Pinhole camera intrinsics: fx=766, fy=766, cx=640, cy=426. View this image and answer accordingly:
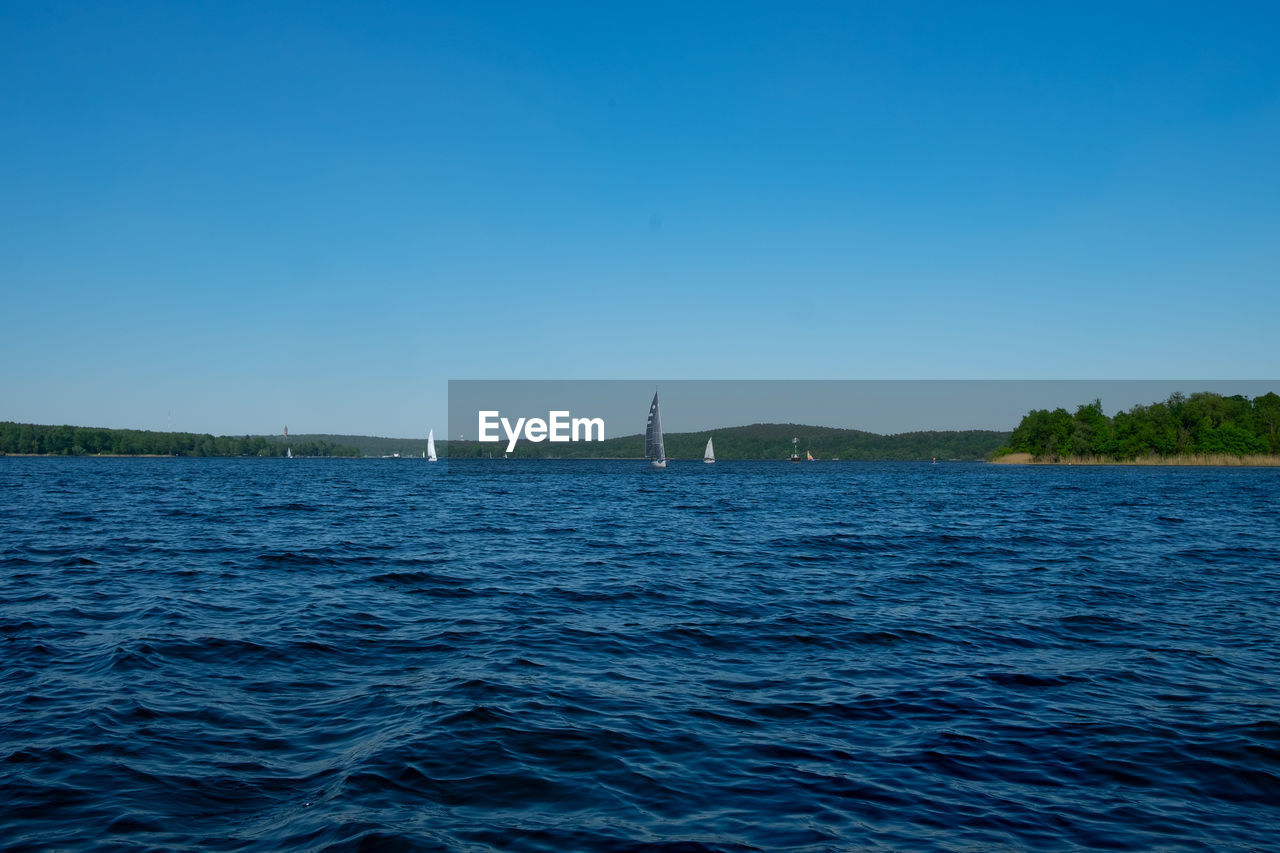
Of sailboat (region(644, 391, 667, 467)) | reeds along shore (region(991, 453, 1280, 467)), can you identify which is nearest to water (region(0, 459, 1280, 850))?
sailboat (region(644, 391, 667, 467))

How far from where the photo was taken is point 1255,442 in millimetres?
152875

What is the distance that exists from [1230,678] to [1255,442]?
180970mm

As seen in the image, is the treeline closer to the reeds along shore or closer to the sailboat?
the reeds along shore

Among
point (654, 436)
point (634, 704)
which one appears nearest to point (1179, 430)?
point (654, 436)

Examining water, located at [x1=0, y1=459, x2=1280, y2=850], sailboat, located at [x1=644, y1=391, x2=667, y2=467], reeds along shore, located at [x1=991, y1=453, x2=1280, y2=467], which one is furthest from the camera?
reeds along shore, located at [x1=991, y1=453, x2=1280, y2=467]

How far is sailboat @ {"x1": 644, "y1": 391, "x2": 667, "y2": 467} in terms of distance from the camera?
117125 mm

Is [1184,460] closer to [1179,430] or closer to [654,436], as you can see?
[1179,430]

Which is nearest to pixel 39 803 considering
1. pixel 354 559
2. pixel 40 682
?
pixel 40 682

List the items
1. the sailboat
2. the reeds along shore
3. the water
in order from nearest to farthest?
the water → the sailboat → the reeds along shore

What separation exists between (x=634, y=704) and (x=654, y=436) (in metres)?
114

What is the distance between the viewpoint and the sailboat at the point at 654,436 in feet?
384

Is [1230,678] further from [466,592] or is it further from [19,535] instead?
[19,535]

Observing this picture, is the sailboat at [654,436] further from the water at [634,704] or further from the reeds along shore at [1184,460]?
the reeds along shore at [1184,460]

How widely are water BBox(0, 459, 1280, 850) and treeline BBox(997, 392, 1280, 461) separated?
544 ft
